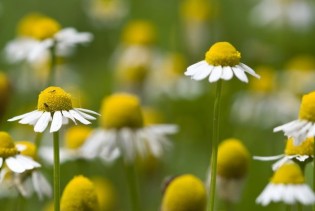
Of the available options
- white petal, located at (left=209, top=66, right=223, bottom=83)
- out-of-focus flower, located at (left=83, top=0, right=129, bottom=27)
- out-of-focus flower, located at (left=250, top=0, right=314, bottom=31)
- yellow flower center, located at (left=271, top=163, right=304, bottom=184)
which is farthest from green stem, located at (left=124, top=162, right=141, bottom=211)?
out-of-focus flower, located at (left=83, top=0, right=129, bottom=27)

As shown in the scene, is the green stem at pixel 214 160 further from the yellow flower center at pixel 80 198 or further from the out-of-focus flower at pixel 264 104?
the out-of-focus flower at pixel 264 104

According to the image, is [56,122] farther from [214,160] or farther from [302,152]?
[302,152]

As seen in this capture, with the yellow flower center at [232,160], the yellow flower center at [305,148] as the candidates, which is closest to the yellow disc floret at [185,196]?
the yellow flower center at [232,160]

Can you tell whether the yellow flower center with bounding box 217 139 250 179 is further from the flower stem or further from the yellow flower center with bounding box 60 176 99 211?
the flower stem

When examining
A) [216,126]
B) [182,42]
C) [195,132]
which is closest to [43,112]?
[216,126]

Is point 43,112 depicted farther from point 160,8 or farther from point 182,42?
point 160,8

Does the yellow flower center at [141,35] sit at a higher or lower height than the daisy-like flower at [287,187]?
higher
